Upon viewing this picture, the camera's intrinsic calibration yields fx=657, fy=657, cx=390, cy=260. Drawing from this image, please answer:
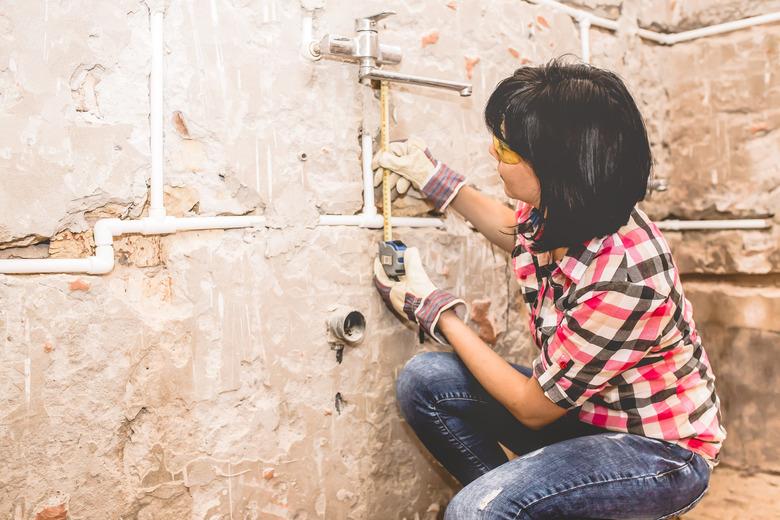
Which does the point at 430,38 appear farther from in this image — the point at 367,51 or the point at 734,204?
the point at 734,204

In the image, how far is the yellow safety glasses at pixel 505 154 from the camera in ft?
3.90

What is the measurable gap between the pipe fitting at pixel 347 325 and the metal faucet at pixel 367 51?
492mm

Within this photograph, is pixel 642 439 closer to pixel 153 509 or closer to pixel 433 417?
pixel 433 417

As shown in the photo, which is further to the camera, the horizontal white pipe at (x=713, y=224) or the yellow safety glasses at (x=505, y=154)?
the horizontal white pipe at (x=713, y=224)

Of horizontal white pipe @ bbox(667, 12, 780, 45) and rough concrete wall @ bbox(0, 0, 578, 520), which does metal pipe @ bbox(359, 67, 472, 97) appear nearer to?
rough concrete wall @ bbox(0, 0, 578, 520)

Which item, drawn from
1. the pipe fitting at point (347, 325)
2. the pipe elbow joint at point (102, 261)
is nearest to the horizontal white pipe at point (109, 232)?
the pipe elbow joint at point (102, 261)

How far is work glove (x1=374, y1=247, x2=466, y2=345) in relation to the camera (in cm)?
131

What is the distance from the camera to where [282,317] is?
4.31 feet

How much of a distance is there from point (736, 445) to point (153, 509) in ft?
5.58

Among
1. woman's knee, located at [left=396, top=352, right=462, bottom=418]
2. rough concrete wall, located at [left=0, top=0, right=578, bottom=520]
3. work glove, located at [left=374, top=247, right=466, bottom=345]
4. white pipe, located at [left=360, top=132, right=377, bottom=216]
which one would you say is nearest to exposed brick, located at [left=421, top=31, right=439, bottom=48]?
rough concrete wall, located at [left=0, top=0, right=578, bottom=520]

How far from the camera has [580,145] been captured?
3.62 feet

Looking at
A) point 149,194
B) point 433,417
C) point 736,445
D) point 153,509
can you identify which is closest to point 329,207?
point 149,194

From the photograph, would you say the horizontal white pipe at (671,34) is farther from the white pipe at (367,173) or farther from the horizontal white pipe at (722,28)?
the white pipe at (367,173)

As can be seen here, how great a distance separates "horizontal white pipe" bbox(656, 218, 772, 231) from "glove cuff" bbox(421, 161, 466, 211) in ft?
3.19
